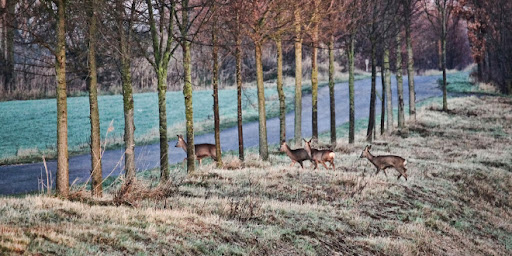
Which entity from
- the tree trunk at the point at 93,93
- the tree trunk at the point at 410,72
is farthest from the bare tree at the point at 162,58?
the tree trunk at the point at 410,72

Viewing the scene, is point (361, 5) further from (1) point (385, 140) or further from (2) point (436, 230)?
(2) point (436, 230)

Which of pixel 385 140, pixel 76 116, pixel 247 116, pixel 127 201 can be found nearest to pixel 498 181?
pixel 385 140

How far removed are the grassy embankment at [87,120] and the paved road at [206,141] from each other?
1280mm

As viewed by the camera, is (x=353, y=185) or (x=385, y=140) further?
(x=385, y=140)

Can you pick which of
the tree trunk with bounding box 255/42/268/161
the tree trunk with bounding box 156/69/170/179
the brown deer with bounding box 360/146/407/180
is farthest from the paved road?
the brown deer with bounding box 360/146/407/180

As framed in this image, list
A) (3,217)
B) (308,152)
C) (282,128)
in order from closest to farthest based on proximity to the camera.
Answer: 1. (3,217)
2. (308,152)
3. (282,128)

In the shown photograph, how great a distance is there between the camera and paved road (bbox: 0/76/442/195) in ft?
61.0

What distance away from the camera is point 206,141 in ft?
94.2

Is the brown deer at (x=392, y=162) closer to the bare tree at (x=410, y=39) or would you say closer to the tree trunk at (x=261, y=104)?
the tree trunk at (x=261, y=104)

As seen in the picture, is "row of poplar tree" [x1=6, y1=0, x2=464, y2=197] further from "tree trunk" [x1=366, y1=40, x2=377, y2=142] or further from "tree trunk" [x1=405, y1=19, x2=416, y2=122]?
"tree trunk" [x1=405, y1=19, x2=416, y2=122]

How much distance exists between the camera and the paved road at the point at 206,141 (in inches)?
732

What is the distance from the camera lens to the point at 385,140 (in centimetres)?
2800

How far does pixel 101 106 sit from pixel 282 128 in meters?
18.4

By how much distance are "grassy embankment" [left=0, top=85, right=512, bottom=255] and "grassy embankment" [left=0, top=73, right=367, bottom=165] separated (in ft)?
15.4
